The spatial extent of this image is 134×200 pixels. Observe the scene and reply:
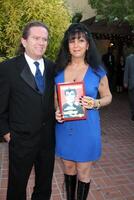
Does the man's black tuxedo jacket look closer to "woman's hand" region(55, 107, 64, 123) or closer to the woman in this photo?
"woman's hand" region(55, 107, 64, 123)

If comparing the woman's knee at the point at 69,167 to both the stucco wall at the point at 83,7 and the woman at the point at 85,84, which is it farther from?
the stucco wall at the point at 83,7

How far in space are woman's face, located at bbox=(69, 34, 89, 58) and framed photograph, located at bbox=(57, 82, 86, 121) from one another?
0.35m

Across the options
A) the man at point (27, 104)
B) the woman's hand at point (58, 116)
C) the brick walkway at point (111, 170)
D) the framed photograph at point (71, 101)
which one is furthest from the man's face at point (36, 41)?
the brick walkway at point (111, 170)

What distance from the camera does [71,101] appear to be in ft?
10.2

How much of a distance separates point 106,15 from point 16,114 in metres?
6.81

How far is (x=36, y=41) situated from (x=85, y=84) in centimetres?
61

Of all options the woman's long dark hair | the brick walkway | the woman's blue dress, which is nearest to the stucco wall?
Result: the brick walkway

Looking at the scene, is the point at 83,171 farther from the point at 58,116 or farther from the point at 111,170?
the point at 111,170

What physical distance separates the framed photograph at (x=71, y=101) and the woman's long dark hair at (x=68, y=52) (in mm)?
326

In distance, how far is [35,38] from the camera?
3.03 meters

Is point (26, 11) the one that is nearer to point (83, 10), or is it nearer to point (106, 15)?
point (106, 15)

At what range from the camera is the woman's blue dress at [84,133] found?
3.26m

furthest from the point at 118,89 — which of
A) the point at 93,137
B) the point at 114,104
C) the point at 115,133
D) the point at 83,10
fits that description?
the point at 93,137

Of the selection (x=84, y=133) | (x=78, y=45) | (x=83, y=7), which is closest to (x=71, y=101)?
(x=84, y=133)
